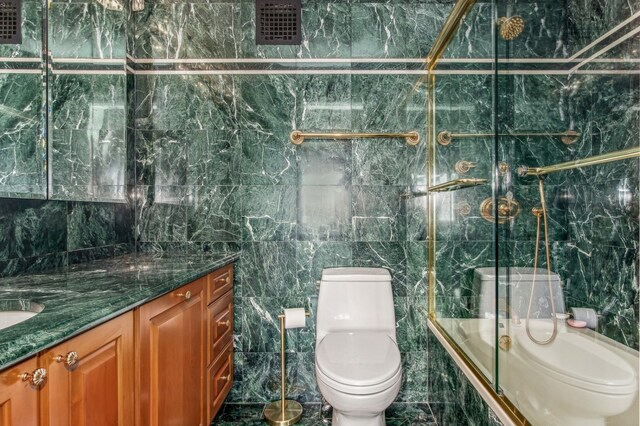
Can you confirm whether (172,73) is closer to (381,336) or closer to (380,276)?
(380,276)

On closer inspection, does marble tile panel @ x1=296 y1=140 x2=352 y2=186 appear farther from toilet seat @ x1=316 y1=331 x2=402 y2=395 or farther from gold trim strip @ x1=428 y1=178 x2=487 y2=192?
toilet seat @ x1=316 y1=331 x2=402 y2=395

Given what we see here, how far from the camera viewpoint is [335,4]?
6.89 ft

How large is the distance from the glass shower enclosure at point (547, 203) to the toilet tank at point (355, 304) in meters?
0.34

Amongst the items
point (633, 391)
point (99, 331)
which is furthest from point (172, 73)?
point (633, 391)

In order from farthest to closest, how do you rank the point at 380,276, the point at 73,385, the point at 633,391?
1. the point at 380,276
2. the point at 633,391
3. the point at 73,385

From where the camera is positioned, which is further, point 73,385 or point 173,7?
point 173,7

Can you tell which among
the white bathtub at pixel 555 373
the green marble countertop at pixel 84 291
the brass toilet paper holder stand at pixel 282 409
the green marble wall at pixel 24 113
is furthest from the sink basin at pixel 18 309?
the white bathtub at pixel 555 373

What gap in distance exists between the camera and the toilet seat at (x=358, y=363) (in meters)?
1.35

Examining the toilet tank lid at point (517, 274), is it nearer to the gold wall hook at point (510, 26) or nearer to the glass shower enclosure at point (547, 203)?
the glass shower enclosure at point (547, 203)

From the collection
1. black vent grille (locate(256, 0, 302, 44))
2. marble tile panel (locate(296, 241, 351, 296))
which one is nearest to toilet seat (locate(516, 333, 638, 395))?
marble tile panel (locate(296, 241, 351, 296))

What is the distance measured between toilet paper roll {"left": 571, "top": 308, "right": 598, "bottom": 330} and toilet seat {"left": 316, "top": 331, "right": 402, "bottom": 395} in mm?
851

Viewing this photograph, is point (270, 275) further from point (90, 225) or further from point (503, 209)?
point (503, 209)

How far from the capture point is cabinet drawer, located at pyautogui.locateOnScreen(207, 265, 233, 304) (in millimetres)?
1674

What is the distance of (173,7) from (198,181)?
113cm
